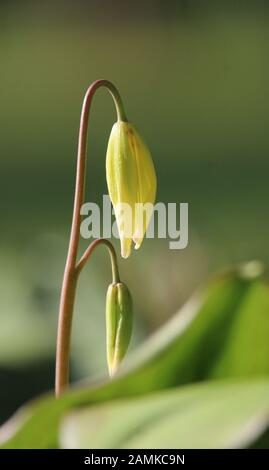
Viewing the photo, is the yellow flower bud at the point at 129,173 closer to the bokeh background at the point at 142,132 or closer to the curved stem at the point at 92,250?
the curved stem at the point at 92,250

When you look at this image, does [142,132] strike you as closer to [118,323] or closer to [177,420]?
[118,323]

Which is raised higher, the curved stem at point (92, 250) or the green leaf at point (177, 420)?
the curved stem at point (92, 250)

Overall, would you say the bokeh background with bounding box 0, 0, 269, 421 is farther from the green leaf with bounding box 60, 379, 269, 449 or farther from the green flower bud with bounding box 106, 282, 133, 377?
the green leaf with bounding box 60, 379, 269, 449

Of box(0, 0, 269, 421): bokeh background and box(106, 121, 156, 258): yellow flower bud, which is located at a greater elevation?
box(0, 0, 269, 421): bokeh background

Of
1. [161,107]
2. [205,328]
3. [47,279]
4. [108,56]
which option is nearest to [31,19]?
[108,56]
